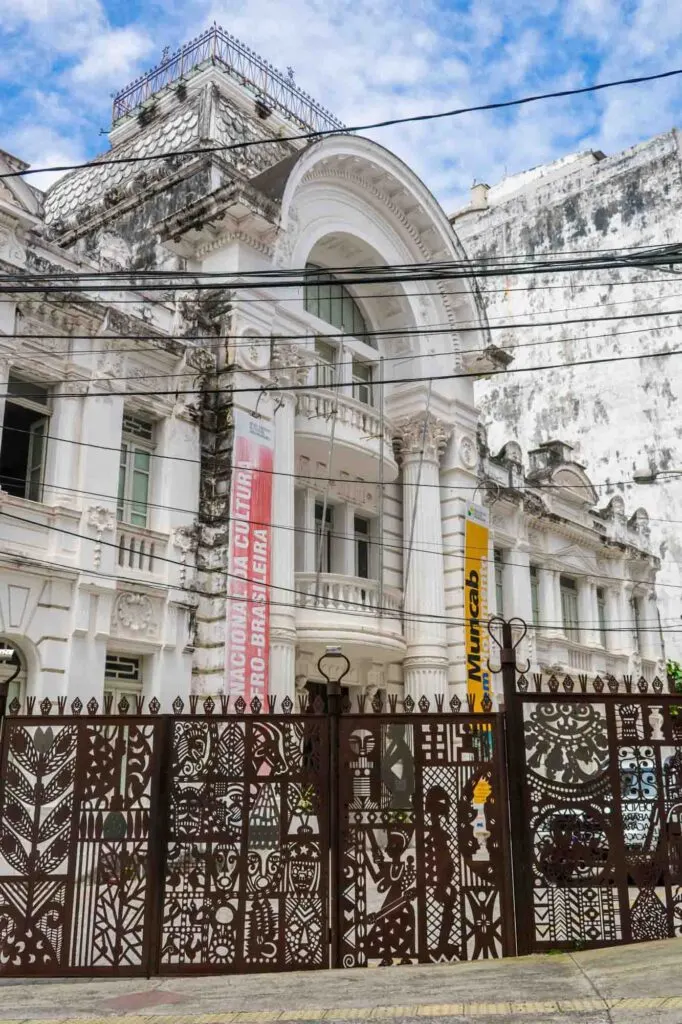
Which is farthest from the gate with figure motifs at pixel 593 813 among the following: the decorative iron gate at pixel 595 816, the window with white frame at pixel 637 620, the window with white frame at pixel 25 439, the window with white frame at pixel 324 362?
the window with white frame at pixel 637 620

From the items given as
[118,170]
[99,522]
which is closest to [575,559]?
[118,170]

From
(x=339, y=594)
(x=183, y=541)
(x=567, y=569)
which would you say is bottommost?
(x=339, y=594)

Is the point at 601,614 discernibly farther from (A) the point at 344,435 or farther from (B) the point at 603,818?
(B) the point at 603,818

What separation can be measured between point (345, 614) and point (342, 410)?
4078 mm

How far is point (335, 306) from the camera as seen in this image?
20500 millimetres

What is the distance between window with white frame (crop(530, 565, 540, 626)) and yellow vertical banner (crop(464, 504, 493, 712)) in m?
4.52

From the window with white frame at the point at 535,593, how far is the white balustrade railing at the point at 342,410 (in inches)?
287

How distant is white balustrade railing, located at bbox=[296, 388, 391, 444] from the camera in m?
18.1

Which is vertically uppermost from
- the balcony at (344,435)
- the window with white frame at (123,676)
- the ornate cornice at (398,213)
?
the ornate cornice at (398,213)

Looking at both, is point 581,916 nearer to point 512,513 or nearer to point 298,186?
point 298,186

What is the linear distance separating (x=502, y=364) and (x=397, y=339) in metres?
2.59

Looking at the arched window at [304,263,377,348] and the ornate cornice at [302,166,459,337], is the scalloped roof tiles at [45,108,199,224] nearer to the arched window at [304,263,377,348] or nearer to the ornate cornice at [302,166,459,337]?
the ornate cornice at [302,166,459,337]

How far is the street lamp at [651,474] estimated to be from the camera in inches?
1330

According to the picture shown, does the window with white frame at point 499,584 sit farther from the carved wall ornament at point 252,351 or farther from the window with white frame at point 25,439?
the window with white frame at point 25,439
